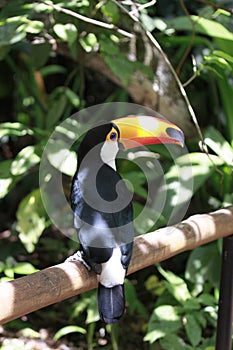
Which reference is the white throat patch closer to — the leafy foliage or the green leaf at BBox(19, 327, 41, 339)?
the leafy foliage

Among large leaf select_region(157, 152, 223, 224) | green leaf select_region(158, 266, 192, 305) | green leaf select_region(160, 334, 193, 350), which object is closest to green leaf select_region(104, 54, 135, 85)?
large leaf select_region(157, 152, 223, 224)

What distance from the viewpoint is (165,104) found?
199 centimetres

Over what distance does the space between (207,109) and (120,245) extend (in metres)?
1.29

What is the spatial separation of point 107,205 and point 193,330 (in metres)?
0.55

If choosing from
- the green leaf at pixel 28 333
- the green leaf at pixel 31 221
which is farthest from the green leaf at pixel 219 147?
the green leaf at pixel 28 333

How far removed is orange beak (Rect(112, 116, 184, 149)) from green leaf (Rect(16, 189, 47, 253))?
0.62 m

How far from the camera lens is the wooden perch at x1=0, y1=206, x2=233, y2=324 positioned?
35.4 inches

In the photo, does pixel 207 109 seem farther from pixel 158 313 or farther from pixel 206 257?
pixel 158 313

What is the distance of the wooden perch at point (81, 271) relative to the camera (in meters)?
0.90

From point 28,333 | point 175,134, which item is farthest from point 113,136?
point 28,333

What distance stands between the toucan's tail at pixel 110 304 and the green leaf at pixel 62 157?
21.9 inches

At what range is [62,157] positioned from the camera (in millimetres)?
1572

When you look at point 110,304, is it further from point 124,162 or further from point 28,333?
point 124,162

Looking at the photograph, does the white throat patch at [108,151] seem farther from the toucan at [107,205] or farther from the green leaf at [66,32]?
the green leaf at [66,32]
